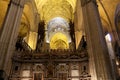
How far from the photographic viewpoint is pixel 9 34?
9336 millimetres

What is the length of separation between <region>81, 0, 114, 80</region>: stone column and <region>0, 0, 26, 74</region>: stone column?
4754 mm

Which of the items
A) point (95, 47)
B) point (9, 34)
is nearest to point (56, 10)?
point (9, 34)

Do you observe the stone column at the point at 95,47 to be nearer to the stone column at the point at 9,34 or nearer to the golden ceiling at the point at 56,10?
the stone column at the point at 9,34

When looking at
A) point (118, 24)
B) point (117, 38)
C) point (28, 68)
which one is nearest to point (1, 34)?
point (28, 68)

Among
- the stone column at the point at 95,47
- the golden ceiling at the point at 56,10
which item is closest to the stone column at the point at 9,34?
the stone column at the point at 95,47

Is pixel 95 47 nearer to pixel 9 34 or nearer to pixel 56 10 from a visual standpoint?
pixel 9 34

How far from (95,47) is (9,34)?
5371 millimetres

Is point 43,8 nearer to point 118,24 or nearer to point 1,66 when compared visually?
point 118,24

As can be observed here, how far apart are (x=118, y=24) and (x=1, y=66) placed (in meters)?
12.4

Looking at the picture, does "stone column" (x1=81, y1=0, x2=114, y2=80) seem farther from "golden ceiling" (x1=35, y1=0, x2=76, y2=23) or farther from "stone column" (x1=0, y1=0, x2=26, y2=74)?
"golden ceiling" (x1=35, y1=0, x2=76, y2=23)

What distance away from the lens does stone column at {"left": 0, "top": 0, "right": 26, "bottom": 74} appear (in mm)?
8469

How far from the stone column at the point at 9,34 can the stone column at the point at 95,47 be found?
4.75 m

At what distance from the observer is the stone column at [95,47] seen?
800 cm

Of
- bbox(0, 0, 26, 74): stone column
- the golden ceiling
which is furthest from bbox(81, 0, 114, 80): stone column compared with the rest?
the golden ceiling
